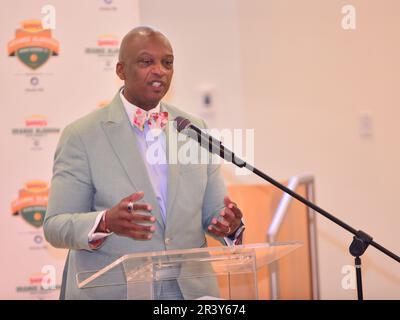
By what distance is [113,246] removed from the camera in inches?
99.5

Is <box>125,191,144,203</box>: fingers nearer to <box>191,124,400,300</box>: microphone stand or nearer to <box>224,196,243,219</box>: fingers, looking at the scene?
<box>191,124,400,300</box>: microphone stand

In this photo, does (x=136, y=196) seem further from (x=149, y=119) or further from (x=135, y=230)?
(x=149, y=119)

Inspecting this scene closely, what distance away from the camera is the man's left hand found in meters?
2.40

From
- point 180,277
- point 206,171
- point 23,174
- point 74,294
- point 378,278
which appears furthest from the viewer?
point 378,278

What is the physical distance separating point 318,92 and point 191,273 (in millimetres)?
3597

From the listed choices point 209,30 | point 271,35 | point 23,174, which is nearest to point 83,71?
point 23,174

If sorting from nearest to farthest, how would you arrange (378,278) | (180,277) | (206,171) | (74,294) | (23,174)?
(180,277) < (74,294) < (206,171) < (23,174) < (378,278)

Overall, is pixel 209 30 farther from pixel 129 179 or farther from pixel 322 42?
pixel 129 179

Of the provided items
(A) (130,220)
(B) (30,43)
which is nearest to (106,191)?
(A) (130,220)

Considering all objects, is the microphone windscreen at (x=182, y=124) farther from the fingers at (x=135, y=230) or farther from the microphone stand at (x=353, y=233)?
the fingers at (x=135, y=230)

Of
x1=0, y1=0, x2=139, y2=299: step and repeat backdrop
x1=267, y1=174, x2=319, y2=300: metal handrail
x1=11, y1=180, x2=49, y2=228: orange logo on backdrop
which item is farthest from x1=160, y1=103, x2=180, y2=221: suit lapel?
x1=11, y1=180, x2=49, y2=228: orange logo on backdrop

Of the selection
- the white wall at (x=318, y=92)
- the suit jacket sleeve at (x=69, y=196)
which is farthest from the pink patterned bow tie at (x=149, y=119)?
the white wall at (x=318, y=92)

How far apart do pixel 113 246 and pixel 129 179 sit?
0.26m

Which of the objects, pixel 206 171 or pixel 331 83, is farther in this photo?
pixel 331 83
